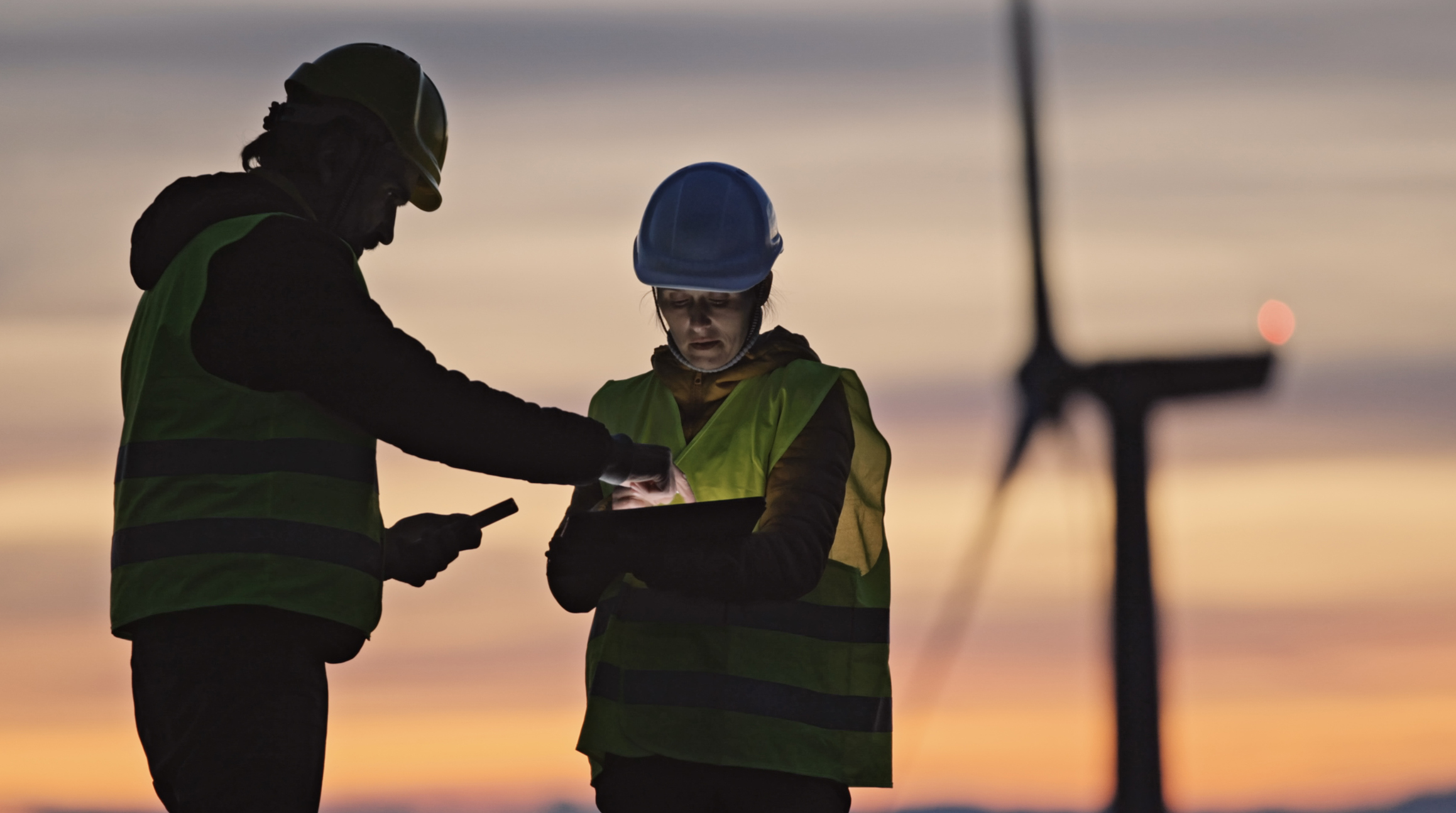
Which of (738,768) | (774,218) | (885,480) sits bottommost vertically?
→ (738,768)

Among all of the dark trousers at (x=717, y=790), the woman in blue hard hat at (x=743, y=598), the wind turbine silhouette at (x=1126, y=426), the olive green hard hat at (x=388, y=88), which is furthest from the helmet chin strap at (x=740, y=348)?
the wind turbine silhouette at (x=1126, y=426)

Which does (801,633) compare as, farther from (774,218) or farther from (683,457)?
(774,218)

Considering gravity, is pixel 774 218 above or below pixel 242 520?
above

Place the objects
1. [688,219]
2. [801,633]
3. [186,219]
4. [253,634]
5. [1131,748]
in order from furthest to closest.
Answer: [1131,748] < [688,219] < [801,633] < [186,219] < [253,634]

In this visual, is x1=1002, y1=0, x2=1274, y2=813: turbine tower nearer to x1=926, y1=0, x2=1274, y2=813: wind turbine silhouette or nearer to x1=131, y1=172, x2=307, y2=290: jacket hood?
x1=926, y1=0, x2=1274, y2=813: wind turbine silhouette

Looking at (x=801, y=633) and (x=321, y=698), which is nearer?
(x=321, y=698)

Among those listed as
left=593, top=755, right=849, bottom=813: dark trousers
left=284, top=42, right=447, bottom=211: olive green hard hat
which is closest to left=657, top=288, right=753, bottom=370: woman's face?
left=284, top=42, right=447, bottom=211: olive green hard hat

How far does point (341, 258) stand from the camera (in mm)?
8156

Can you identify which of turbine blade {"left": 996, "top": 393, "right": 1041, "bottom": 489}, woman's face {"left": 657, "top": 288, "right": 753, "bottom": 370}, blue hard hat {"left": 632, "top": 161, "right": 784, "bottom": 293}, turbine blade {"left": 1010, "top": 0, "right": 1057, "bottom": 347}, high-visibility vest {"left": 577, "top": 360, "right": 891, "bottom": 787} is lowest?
high-visibility vest {"left": 577, "top": 360, "right": 891, "bottom": 787}

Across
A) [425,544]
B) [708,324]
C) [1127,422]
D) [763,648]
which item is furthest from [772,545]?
[1127,422]

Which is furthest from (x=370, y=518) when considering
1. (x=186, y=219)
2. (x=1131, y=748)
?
(x=1131, y=748)

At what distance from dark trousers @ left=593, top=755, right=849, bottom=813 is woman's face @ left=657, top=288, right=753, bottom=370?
1.80 metres

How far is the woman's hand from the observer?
29.9ft

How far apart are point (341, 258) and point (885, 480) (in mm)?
2662
